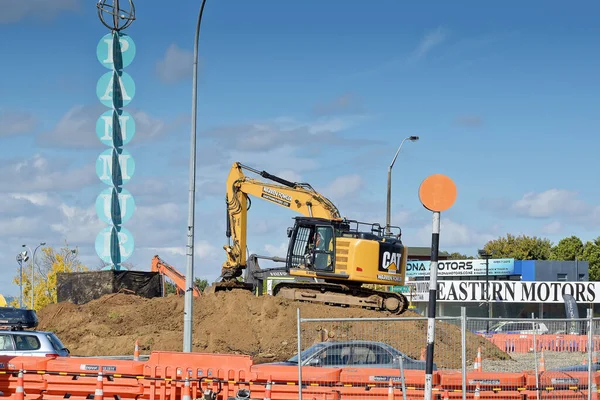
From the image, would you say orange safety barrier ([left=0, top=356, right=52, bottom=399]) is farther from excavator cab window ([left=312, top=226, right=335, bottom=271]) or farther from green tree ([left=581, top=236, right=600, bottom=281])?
green tree ([left=581, top=236, right=600, bottom=281])

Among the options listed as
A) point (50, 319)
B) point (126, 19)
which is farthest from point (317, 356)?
point (126, 19)

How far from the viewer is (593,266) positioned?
97.1 m

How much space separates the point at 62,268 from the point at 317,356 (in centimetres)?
6305

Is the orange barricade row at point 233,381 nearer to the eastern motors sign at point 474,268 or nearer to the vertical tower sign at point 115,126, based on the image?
the vertical tower sign at point 115,126

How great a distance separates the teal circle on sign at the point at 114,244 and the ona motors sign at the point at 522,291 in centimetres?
2503

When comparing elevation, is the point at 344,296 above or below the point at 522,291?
below

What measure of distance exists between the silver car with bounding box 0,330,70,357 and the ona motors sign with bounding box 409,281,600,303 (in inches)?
1746

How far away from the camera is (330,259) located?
1227 inches

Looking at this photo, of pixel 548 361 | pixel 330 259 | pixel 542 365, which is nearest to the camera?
pixel 542 365

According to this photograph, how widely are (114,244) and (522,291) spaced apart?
32488mm

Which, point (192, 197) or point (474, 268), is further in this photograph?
point (474, 268)

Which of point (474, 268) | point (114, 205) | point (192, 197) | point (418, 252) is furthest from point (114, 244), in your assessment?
point (418, 252)

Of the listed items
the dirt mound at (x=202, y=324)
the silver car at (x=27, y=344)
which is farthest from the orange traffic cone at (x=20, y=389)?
the dirt mound at (x=202, y=324)

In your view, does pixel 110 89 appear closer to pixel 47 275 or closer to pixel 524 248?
pixel 47 275
